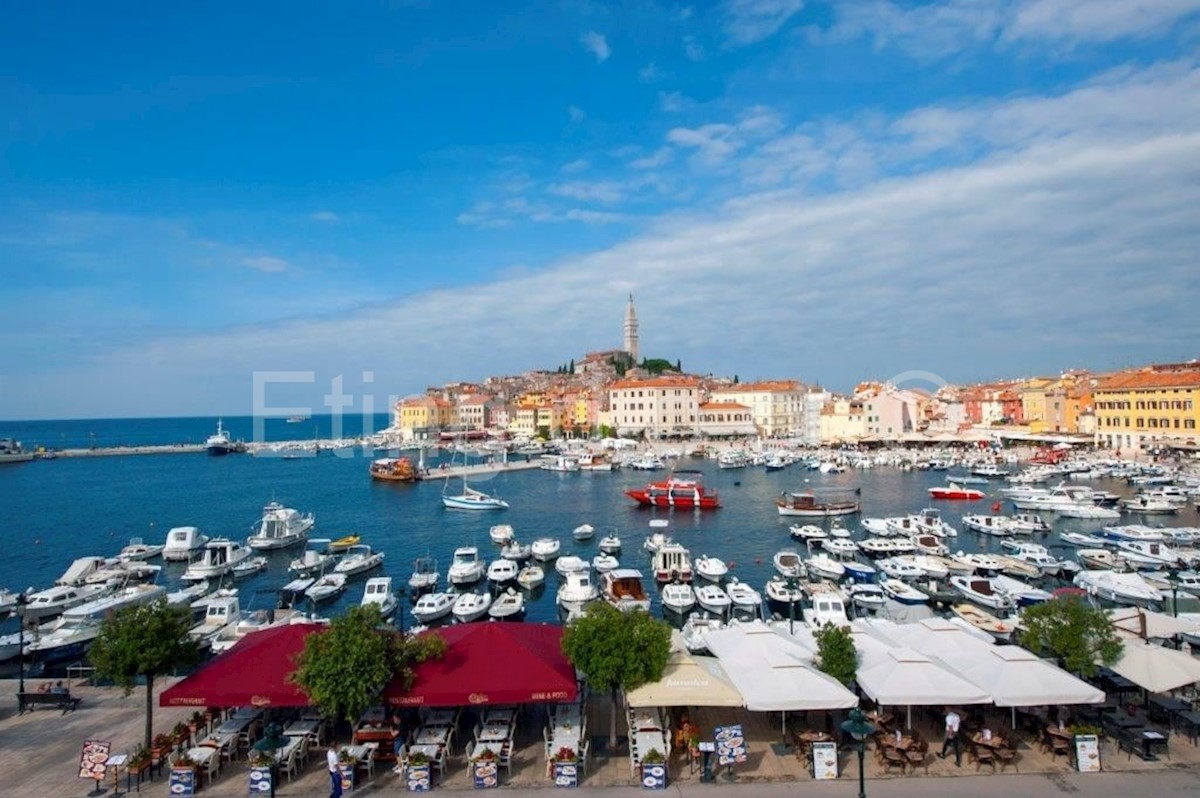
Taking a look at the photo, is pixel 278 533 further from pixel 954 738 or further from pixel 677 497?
pixel 954 738

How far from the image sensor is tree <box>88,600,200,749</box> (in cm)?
1060

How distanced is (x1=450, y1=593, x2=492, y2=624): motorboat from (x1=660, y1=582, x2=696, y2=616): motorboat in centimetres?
503

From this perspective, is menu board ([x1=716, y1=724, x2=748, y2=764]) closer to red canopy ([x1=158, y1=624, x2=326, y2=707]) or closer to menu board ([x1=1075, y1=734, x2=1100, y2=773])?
menu board ([x1=1075, y1=734, x2=1100, y2=773])

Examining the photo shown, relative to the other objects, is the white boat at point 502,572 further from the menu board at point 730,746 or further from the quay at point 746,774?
the menu board at point 730,746

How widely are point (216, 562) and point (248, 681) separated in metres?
21.3

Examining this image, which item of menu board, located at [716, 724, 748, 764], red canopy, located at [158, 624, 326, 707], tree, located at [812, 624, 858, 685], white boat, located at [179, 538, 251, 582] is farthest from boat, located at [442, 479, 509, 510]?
menu board, located at [716, 724, 748, 764]

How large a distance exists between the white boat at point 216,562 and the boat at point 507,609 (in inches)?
492

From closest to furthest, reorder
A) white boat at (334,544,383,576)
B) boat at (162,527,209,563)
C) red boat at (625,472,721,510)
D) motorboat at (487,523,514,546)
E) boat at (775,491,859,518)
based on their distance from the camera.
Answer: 1. white boat at (334,544,383,576)
2. boat at (162,527,209,563)
3. motorboat at (487,523,514,546)
4. boat at (775,491,859,518)
5. red boat at (625,472,721,510)

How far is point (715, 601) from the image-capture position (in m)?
21.4

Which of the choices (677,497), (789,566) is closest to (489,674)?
(789,566)

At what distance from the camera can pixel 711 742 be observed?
9.66m

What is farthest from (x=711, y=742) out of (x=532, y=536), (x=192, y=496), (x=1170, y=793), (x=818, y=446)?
(x=818, y=446)

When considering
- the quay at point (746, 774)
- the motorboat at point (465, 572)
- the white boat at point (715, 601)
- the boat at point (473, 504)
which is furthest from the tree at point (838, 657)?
the boat at point (473, 504)

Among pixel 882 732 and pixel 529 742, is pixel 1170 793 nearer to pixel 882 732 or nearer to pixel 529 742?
pixel 882 732
